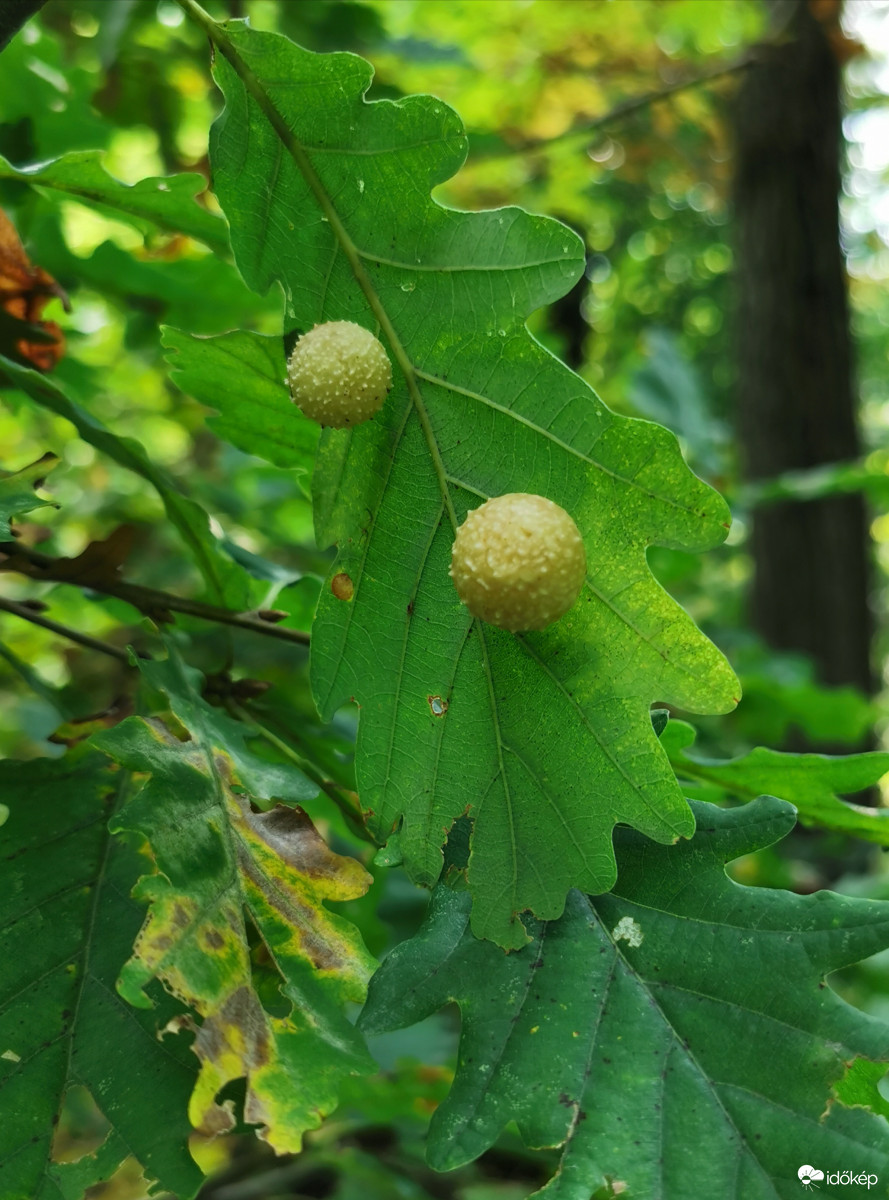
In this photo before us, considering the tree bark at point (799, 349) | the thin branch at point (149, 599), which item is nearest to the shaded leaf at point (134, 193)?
the thin branch at point (149, 599)

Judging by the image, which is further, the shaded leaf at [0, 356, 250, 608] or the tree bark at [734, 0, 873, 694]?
the tree bark at [734, 0, 873, 694]

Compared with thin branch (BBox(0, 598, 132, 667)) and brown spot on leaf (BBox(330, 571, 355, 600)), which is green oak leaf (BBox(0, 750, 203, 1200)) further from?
brown spot on leaf (BBox(330, 571, 355, 600))

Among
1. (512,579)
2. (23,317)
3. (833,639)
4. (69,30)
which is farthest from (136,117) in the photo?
(833,639)

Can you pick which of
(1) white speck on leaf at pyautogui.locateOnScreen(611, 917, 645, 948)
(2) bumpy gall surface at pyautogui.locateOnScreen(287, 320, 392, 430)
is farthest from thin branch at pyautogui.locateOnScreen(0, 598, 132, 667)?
(1) white speck on leaf at pyautogui.locateOnScreen(611, 917, 645, 948)

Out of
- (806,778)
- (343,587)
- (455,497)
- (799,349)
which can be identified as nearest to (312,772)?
(343,587)

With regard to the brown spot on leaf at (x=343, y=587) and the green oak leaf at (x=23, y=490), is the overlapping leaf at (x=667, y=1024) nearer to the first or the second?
the brown spot on leaf at (x=343, y=587)

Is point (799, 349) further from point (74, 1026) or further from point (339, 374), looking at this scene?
point (74, 1026)
